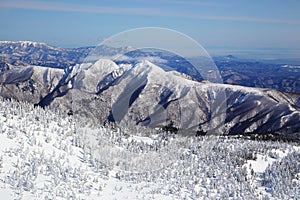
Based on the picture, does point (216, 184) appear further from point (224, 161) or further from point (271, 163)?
point (271, 163)

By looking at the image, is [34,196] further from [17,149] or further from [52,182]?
[17,149]

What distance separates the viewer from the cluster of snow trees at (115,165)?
27.1 meters

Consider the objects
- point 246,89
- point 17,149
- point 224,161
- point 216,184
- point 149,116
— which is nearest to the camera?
point 17,149

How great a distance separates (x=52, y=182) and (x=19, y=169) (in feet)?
9.02

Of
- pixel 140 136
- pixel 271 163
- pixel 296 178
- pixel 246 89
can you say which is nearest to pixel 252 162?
pixel 271 163

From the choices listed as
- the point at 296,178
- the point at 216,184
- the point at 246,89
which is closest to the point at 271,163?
the point at 296,178

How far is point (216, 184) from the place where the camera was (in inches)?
1275

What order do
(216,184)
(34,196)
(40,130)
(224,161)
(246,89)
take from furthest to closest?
(246,89) → (224,161) → (40,130) → (216,184) → (34,196)

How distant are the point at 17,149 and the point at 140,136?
2026cm

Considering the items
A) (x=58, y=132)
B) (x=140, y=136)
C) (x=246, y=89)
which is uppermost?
(x=58, y=132)

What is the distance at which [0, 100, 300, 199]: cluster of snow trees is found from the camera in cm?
2712

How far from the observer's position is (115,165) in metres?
33.7

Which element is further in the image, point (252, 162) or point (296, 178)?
point (252, 162)

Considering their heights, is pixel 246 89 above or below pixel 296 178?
below
